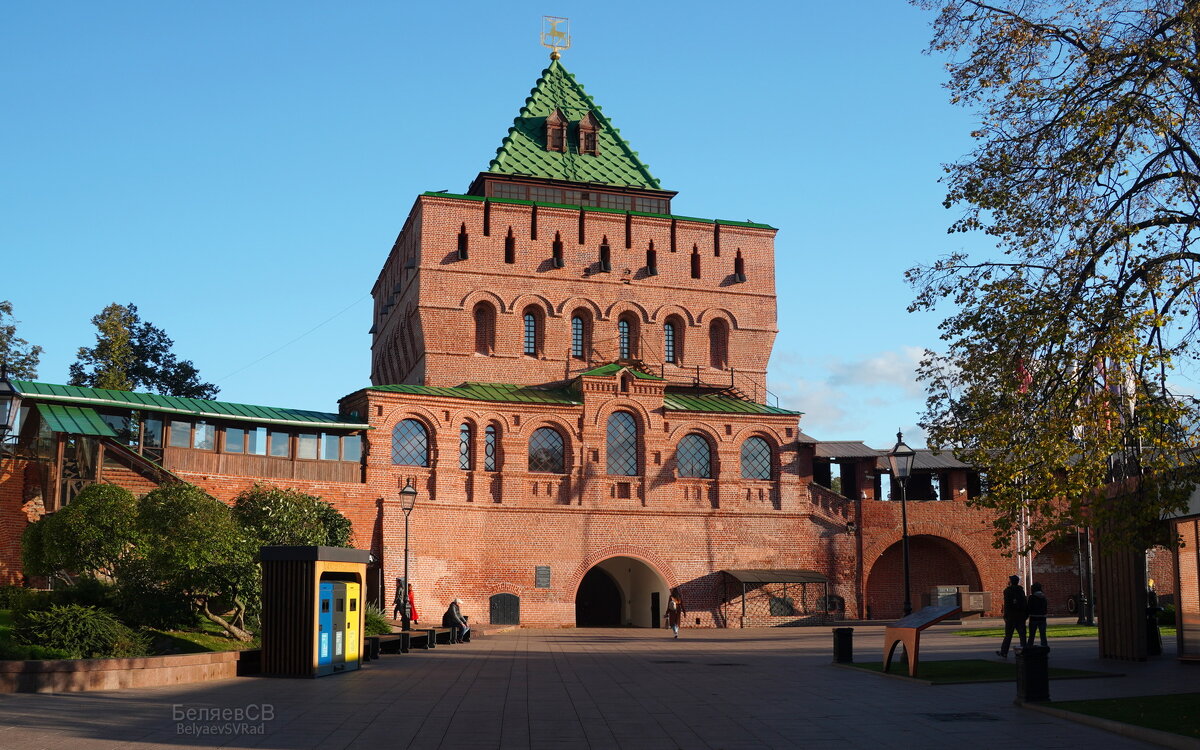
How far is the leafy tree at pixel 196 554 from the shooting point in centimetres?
2102

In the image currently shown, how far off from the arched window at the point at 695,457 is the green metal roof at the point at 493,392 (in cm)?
419

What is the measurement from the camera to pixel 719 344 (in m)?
45.6

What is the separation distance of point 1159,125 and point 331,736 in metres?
11.5

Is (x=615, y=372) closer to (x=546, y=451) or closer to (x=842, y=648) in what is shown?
(x=546, y=451)

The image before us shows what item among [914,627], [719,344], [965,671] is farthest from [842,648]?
[719,344]

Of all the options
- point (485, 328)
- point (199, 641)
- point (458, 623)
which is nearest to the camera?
point (199, 641)

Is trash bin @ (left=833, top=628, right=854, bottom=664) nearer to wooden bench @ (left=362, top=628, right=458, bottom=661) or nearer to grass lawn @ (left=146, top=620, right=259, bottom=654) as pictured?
wooden bench @ (left=362, top=628, right=458, bottom=661)

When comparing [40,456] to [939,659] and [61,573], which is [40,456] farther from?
[939,659]

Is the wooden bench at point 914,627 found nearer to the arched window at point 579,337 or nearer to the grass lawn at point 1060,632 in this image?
the grass lawn at point 1060,632

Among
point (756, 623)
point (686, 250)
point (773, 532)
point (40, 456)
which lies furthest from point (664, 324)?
point (40, 456)

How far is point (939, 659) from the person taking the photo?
20.6 metres

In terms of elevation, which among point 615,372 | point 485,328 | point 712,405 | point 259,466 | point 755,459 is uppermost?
point 485,328

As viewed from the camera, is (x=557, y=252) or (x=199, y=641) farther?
(x=557, y=252)

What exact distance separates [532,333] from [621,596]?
10.5 metres
